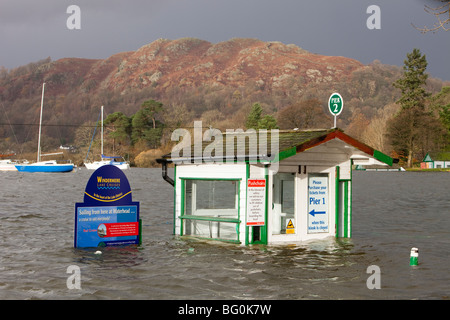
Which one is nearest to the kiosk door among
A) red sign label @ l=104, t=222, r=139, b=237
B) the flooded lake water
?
the flooded lake water

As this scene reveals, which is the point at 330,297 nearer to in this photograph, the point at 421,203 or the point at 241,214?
the point at 241,214

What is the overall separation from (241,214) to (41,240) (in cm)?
848

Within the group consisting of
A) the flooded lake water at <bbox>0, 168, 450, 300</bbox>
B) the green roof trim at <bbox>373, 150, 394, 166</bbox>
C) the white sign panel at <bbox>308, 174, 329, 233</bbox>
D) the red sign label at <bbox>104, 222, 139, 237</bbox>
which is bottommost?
the flooded lake water at <bbox>0, 168, 450, 300</bbox>

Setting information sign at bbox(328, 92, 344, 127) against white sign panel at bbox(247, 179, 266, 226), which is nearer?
white sign panel at bbox(247, 179, 266, 226)

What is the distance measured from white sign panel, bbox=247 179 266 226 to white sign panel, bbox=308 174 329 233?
1.92 meters

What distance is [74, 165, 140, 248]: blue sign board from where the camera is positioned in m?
15.6

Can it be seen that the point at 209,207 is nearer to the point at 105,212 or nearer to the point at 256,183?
the point at 256,183

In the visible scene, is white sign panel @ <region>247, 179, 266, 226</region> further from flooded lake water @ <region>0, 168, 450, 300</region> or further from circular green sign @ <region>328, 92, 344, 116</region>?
circular green sign @ <region>328, 92, 344, 116</region>

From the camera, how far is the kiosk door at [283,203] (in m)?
17.3

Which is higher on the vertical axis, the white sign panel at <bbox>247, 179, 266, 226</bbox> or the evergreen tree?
the evergreen tree

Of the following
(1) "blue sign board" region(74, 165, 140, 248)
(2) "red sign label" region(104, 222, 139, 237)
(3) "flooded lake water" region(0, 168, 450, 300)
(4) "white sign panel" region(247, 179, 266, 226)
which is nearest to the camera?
(3) "flooded lake water" region(0, 168, 450, 300)

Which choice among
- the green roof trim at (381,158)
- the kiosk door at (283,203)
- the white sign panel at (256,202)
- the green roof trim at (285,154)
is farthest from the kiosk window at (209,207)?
the green roof trim at (381,158)

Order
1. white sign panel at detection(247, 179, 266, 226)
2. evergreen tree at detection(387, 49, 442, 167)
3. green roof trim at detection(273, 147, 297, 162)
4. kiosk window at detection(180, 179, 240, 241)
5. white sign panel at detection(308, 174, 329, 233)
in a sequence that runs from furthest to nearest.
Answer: evergreen tree at detection(387, 49, 442, 167) → kiosk window at detection(180, 179, 240, 241) → white sign panel at detection(308, 174, 329, 233) → white sign panel at detection(247, 179, 266, 226) → green roof trim at detection(273, 147, 297, 162)
